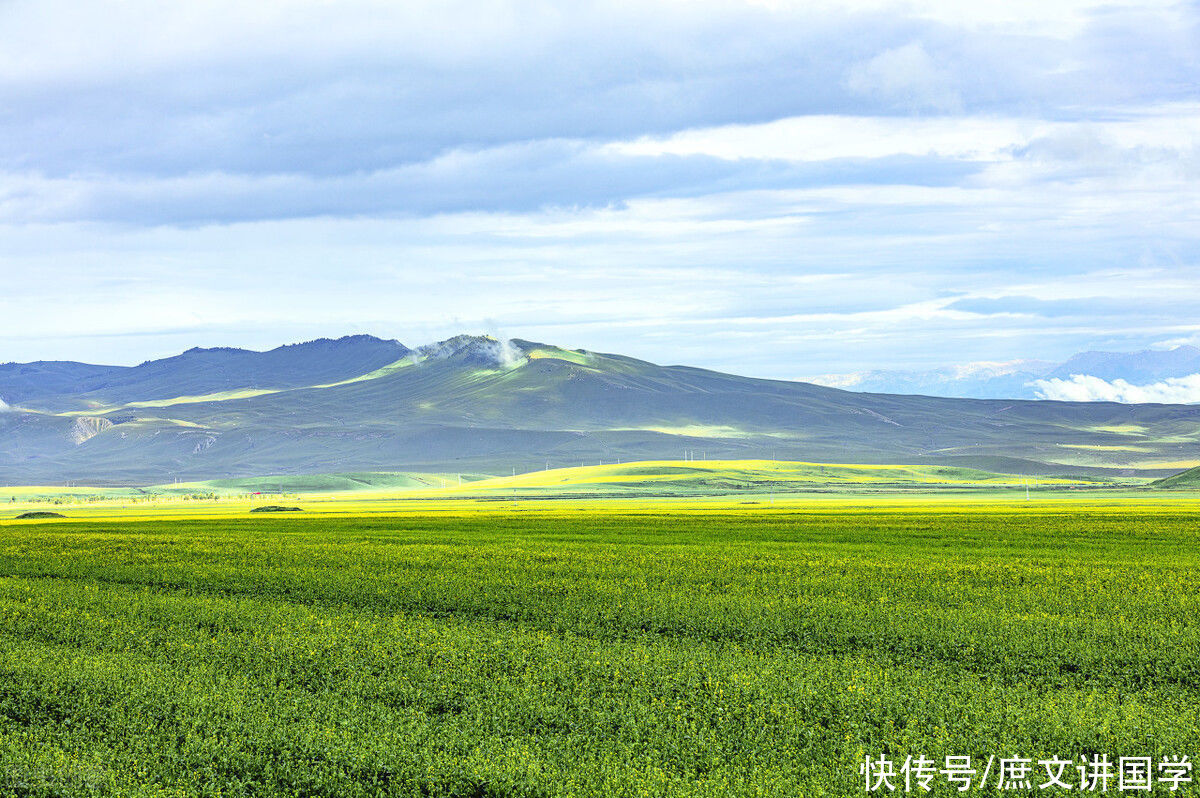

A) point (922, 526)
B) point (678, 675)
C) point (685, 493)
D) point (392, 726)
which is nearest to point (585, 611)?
point (678, 675)

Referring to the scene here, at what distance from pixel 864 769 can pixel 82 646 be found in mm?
19684

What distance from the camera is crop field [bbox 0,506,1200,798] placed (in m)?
16.6

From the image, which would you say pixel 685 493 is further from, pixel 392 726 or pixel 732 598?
pixel 392 726

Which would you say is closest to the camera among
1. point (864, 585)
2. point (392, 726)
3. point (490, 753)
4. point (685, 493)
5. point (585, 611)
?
point (490, 753)

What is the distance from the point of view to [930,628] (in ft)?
88.3

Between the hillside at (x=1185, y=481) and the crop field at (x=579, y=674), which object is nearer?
the crop field at (x=579, y=674)

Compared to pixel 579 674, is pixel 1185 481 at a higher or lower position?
lower

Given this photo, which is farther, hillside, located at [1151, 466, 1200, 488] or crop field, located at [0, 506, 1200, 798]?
hillside, located at [1151, 466, 1200, 488]

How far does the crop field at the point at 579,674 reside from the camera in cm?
1664

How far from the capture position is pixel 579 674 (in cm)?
2216

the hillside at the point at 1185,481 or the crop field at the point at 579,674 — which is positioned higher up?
the crop field at the point at 579,674

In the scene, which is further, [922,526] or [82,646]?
[922,526]

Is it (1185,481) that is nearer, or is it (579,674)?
(579,674)

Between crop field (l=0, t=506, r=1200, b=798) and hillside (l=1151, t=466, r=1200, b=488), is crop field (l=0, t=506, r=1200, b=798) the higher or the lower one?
the higher one
